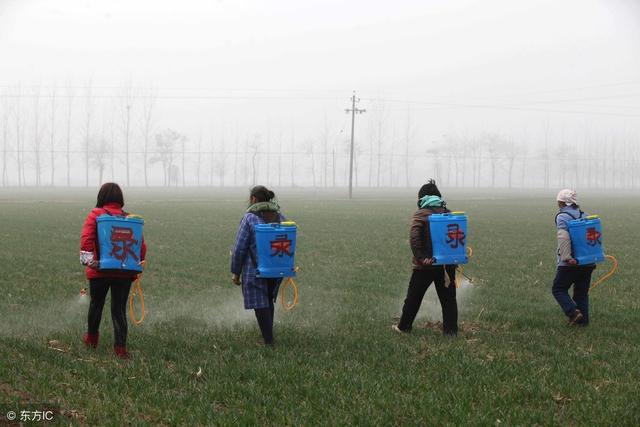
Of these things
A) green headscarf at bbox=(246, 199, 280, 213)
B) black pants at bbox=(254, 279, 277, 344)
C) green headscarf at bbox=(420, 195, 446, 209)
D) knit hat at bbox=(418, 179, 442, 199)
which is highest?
knit hat at bbox=(418, 179, 442, 199)

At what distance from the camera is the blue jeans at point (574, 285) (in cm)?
852

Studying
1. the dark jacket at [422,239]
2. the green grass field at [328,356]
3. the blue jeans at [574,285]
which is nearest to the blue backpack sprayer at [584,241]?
the blue jeans at [574,285]

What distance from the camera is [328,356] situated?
7.15 metres

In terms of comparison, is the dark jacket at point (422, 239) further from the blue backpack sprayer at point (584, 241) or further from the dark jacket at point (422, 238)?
the blue backpack sprayer at point (584, 241)

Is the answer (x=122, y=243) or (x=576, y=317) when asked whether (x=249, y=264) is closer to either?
(x=122, y=243)

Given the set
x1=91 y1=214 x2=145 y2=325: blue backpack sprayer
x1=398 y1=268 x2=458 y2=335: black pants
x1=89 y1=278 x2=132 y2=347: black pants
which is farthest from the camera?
x1=398 y1=268 x2=458 y2=335: black pants

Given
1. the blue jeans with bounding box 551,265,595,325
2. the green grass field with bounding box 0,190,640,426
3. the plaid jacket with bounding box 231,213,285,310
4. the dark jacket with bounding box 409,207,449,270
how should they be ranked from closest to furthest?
the green grass field with bounding box 0,190,640,426, the plaid jacket with bounding box 231,213,285,310, the dark jacket with bounding box 409,207,449,270, the blue jeans with bounding box 551,265,595,325

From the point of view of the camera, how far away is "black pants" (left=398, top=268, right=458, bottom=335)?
809cm

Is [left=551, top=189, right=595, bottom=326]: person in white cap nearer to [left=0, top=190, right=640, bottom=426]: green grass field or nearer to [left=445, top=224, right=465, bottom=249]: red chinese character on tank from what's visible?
[left=0, top=190, right=640, bottom=426]: green grass field

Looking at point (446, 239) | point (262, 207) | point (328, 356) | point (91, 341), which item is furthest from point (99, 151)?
point (328, 356)

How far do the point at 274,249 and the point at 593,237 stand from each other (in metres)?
4.22

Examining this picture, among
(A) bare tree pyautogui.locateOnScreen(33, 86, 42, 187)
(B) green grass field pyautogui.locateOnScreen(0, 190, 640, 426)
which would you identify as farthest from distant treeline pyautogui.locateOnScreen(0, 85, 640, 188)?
(B) green grass field pyautogui.locateOnScreen(0, 190, 640, 426)

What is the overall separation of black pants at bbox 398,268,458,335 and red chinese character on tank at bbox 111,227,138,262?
3.48 m

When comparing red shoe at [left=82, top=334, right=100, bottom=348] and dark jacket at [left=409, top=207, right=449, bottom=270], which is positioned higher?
dark jacket at [left=409, top=207, right=449, bottom=270]
